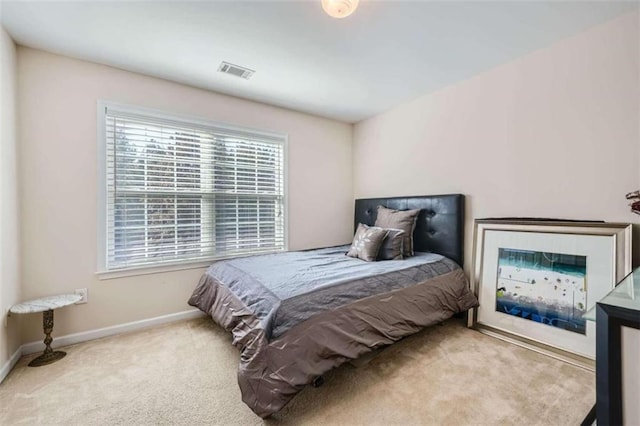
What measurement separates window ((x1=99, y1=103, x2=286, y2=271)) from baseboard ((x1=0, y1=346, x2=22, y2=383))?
741mm

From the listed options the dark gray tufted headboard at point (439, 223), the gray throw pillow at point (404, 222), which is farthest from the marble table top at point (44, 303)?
the dark gray tufted headboard at point (439, 223)

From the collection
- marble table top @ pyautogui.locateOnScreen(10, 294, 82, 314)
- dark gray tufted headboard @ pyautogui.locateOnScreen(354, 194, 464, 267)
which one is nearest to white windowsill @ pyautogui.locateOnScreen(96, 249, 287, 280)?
marble table top @ pyautogui.locateOnScreen(10, 294, 82, 314)

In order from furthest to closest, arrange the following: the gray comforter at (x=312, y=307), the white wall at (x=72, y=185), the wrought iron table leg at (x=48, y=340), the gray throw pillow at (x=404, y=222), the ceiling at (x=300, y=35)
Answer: the gray throw pillow at (x=404, y=222) < the white wall at (x=72, y=185) < the wrought iron table leg at (x=48, y=340) < the ceiling at (x=300, y=35) < the gray comforter at (x=312, y=307)

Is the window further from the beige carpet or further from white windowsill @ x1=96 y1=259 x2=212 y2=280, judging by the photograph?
the beige carpet

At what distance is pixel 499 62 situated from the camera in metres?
2.33

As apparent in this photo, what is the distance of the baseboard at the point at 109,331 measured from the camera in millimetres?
2064

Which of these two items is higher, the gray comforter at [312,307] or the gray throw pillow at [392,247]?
the gray throw pillow at [392,247]

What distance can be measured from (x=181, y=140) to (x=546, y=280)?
3437mm

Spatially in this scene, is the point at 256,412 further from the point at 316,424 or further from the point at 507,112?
the point at 507,112

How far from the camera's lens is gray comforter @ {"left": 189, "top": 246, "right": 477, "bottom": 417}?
54.5 inches

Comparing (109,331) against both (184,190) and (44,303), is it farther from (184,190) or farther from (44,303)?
(184,190)

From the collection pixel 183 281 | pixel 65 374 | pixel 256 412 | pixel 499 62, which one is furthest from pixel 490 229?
pixel 65 374

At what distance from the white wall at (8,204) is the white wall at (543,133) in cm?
350

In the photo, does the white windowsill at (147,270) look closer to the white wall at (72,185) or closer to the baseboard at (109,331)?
the white wall at (72,185)
